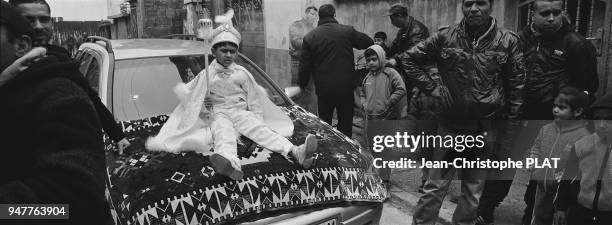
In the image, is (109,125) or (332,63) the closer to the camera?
(109,125)

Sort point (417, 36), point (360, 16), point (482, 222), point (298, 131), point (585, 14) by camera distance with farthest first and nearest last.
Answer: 1. point (360, 16)
2. point (417, 36)
3. point (585, 14)
4. point (482, 222)
5. point (298, 131)

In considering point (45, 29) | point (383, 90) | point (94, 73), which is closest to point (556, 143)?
point (383, 90)

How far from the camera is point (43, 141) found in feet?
4.11

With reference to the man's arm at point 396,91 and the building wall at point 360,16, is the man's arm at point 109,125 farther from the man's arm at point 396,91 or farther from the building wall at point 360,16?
the building wall at point 360,16

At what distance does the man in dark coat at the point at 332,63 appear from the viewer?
5.12 metres

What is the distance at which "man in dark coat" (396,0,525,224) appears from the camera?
122 inches

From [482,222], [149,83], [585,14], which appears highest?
[585,14]

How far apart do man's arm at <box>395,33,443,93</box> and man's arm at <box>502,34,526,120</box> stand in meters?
0.48

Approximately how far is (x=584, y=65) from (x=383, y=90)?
1.68 m

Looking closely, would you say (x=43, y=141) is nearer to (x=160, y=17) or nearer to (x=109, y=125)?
(x=109, y=125)

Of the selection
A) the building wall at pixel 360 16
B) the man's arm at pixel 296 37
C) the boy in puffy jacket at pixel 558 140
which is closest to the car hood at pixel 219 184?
the boy in puffy jacket at pixel 558 140

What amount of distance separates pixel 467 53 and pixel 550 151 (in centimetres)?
82

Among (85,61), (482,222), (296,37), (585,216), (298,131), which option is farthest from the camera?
(296,37)

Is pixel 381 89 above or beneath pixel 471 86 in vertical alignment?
beneath
